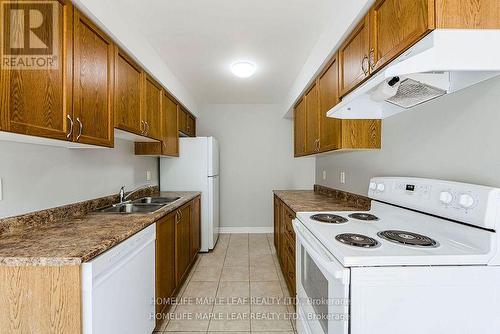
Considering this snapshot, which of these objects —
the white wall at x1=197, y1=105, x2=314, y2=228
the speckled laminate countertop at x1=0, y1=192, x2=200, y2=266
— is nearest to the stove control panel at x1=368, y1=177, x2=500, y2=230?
the speckled laminate countertop at x1=0, y1=192, x2=200, y2=266

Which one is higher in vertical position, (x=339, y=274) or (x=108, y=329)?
(x=339, y=274)

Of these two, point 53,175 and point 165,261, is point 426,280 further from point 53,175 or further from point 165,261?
point 53,175

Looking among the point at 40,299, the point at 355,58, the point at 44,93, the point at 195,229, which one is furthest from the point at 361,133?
the point at 195,229

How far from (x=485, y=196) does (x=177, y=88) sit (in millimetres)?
3047

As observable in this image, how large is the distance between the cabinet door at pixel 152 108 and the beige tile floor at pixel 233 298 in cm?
160

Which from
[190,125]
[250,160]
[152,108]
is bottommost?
[250,160]

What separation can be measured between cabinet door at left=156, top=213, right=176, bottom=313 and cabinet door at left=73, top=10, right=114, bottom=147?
77 cm

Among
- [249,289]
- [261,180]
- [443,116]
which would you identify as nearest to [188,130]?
[261,180]

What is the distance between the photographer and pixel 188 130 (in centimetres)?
392

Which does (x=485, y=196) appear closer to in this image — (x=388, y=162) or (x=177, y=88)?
(x=388, y=162)

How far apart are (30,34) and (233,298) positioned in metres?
2.35

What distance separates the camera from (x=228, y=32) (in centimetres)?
210

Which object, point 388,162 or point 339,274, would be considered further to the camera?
point 388,162

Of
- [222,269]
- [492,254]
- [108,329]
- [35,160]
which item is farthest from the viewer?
[222,269]
